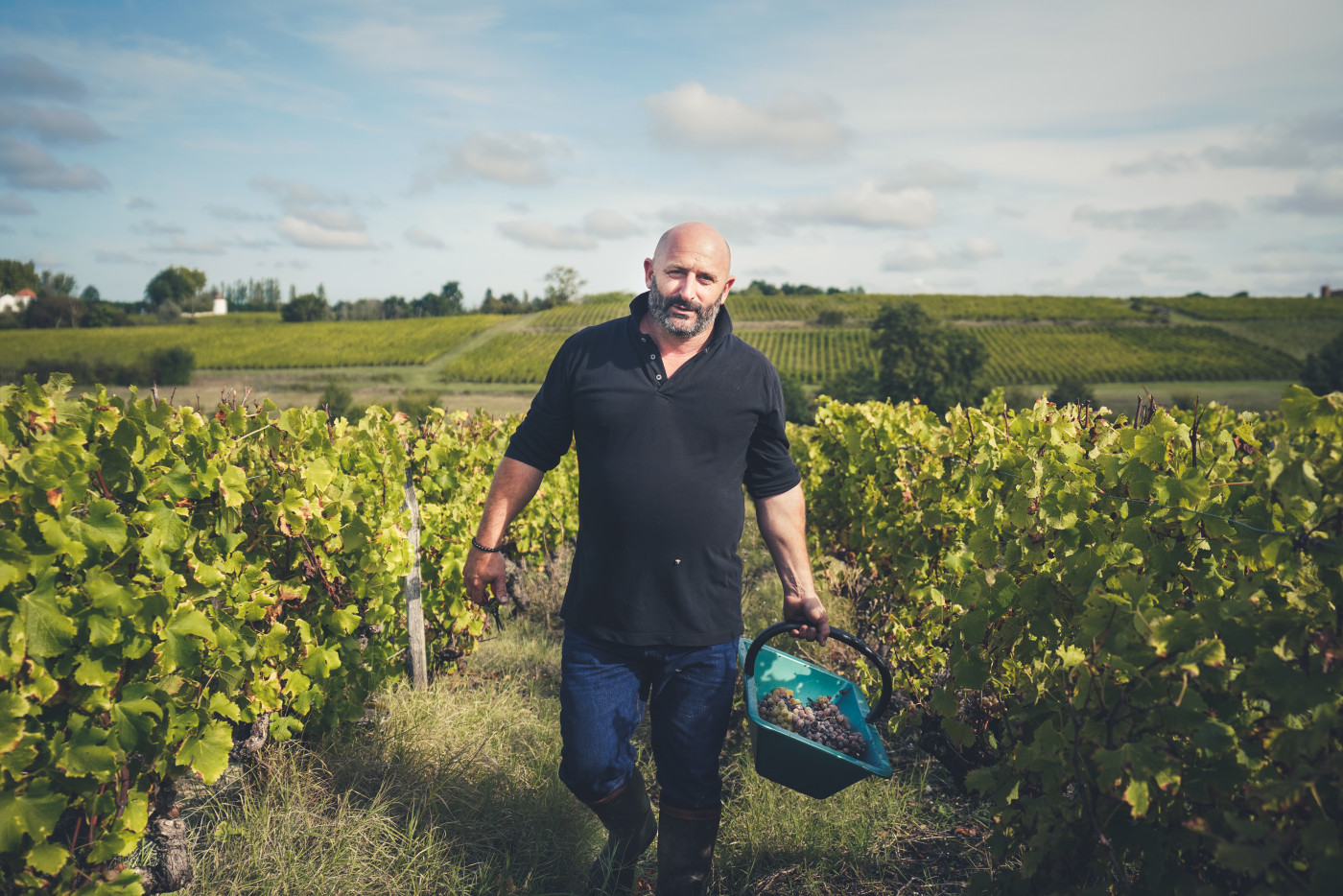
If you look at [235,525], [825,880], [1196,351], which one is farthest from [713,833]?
[1196,351]

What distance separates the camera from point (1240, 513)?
1898mm

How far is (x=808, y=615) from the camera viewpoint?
8.16ft

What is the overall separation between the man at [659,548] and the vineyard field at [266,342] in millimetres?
72945

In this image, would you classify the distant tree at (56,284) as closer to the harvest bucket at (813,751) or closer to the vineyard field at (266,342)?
the vineyard field at (266,342)

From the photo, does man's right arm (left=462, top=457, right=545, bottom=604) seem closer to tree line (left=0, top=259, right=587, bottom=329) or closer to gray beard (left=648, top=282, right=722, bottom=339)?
gray beard (left=648, top=282, right=722, bottom=339)

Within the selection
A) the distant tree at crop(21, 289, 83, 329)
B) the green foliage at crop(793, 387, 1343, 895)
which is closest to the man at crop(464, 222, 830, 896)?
the green foliage at crop(793, 387, 1343, 895)

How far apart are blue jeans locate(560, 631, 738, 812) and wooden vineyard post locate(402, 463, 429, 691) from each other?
1.70 m

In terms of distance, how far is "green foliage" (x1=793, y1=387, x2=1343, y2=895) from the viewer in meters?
1.26

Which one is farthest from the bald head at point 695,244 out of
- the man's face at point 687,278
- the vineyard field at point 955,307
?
the vineyard field at point 955,307

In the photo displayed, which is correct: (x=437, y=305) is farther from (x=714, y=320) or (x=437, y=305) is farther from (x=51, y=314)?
(x=714, y=320)

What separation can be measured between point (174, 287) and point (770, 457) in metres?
137

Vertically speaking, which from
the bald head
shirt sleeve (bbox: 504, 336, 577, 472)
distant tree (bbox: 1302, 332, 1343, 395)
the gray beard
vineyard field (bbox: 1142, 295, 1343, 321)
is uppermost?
vineyard field (bbox: 1142, 295, 1343, 321)

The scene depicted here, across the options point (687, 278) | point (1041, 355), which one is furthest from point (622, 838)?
point (1041, 355)

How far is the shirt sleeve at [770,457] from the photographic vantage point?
2.54m
